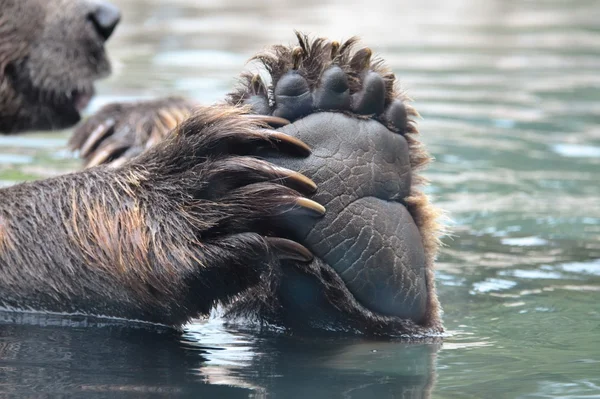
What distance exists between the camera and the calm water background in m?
2.54

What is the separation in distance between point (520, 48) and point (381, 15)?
358 cm

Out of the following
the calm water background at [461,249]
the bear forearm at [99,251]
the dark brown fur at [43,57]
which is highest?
the dark brown fur at [43,57]

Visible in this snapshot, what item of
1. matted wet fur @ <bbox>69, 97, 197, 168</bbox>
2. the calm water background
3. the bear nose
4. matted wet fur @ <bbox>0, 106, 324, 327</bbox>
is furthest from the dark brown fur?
matted wet fur @ <bbox>0, 106, 324, 327</bbox>

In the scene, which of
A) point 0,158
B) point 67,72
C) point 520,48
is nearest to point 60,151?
point 0,158

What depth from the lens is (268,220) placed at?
279cm

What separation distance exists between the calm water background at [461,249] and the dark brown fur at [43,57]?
785 mm

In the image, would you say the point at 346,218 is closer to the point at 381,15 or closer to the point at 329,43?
the point at 329,43

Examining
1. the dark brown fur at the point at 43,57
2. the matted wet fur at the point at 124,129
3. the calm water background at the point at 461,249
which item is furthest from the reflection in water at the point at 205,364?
the matted wet fur at the point at 124,129

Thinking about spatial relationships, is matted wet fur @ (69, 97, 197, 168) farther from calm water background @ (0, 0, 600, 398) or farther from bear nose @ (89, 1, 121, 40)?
bear nose @ (89, 1, 121, 40)

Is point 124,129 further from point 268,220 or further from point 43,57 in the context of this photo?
point 268,220

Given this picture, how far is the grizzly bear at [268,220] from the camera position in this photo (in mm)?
2791

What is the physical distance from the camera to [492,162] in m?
6.21

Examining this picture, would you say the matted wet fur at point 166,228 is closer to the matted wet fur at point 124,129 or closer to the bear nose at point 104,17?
the bear nose at point 104,17

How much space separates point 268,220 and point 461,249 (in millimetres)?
1780
